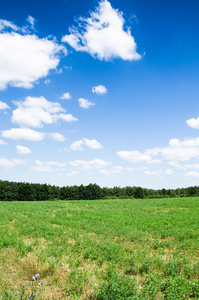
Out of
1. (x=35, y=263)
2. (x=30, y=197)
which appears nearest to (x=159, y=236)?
(x=35, y=263)

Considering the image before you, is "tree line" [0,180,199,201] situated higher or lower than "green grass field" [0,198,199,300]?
lower

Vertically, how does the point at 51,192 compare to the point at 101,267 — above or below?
below

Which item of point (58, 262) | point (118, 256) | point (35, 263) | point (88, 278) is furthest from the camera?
point (118, 256)

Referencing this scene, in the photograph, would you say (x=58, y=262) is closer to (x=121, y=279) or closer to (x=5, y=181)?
(x=121, y=279)

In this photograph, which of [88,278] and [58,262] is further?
[58,262]

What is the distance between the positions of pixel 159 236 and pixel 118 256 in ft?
13.3

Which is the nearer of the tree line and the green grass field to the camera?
the green grass field

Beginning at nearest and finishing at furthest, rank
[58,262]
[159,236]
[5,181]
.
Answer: [58,262] < [159,236] < [5,181]

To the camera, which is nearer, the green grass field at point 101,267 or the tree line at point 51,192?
the green grass field at point 101,267

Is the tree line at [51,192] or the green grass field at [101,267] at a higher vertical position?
the green grass field at [101,267]

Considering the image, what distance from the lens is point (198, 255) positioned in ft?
23.3

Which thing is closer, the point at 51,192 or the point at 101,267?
the point at 101,267

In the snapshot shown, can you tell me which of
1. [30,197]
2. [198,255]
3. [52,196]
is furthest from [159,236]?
[52,196]

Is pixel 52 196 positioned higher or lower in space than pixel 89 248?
lower
